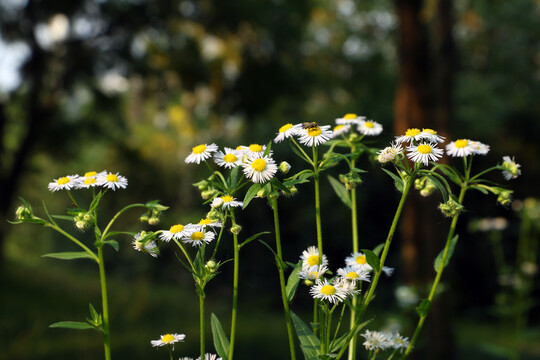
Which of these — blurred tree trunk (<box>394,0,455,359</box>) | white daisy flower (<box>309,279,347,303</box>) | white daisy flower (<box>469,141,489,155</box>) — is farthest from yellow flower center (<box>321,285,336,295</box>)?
blurred tree trunk (<box>394,0,455,359</box>)

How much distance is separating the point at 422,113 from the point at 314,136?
308 cm

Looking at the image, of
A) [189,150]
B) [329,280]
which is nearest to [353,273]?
[329,280]

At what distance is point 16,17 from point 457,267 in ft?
21.3

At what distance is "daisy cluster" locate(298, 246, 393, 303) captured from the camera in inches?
35.9

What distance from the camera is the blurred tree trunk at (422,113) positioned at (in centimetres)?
376

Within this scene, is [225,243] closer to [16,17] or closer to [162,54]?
[162,54]

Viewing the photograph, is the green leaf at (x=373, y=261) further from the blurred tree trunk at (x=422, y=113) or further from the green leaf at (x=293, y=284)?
the blurred tree trunk at (x=422, y=113)

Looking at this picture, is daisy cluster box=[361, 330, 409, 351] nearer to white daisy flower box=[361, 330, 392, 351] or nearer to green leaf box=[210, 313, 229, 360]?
white daisy flower box=[361, 330, 392, 351]

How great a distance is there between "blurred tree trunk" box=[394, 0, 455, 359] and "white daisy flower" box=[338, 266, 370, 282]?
2.81 metres

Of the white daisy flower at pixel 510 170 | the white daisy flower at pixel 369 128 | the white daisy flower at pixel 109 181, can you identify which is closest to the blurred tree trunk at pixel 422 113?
the white daisy flower at pixel 369 128

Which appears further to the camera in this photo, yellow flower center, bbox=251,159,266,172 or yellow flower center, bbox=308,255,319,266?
yellow flower center, bbox=308,255,319,266

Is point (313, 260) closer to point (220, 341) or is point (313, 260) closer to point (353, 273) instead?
point (353, 273)

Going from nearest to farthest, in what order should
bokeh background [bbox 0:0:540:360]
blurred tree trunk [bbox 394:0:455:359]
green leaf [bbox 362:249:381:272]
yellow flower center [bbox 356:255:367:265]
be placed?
green leaf [bbox 362:249:381:272], yellow flower center [bbox 356:255:367:265], blurred tree trunk [bbox 394:0:455:359], bokeh background [bbox 0:0:540:360]

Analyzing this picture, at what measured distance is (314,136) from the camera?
1.02 meters
